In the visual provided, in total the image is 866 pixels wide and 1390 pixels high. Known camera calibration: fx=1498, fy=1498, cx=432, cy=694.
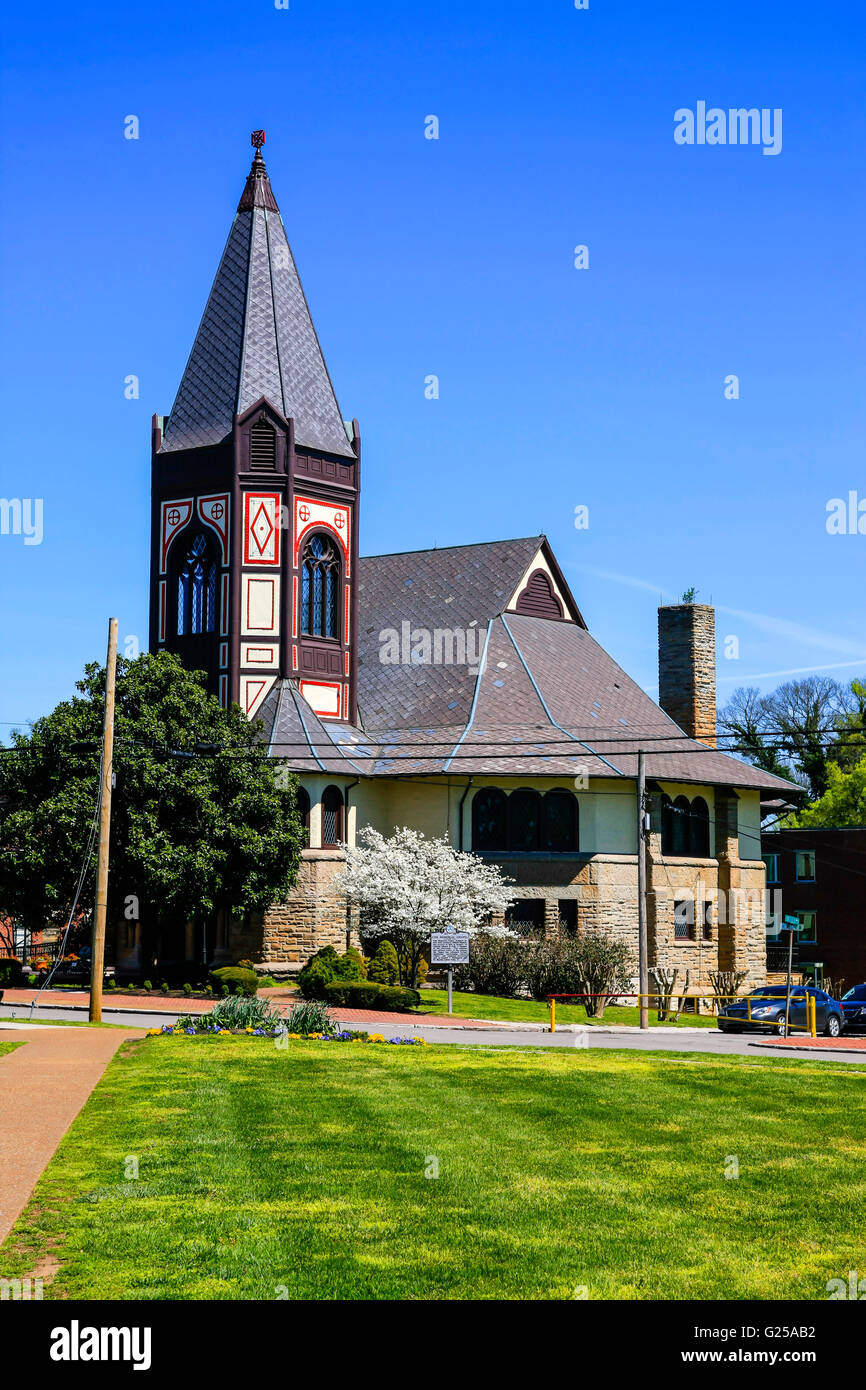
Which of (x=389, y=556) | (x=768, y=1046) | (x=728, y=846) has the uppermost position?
(x=389, y=556)

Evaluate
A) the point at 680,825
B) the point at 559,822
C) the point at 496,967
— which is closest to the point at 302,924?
the point at 496,967

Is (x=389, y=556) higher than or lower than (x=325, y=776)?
higher

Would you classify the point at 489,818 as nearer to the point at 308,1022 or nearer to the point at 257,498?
the point at 257,498

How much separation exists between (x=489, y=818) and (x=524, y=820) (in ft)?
3.87

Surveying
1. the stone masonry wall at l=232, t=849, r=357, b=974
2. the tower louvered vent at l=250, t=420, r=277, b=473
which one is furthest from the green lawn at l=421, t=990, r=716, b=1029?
the tower louvered vent at l=250, t=420, r=277, b=473

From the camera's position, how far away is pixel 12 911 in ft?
140

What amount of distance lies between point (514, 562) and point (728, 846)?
13.2m

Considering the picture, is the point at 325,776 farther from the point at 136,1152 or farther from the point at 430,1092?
the point at 136,1152

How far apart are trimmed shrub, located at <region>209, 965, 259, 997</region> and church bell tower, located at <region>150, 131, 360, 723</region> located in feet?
35.5

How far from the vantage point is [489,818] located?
50.6 meters

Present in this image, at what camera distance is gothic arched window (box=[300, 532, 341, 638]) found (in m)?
50.3

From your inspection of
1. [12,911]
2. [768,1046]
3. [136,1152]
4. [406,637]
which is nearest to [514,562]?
[406,637]

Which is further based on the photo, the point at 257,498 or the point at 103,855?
the point at 257,498

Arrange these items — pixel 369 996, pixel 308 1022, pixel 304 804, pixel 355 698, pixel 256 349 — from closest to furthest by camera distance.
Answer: pixel 308 1022, pixel 369 996, pixel 304 804, pixel 256 349, pixel 355 698
